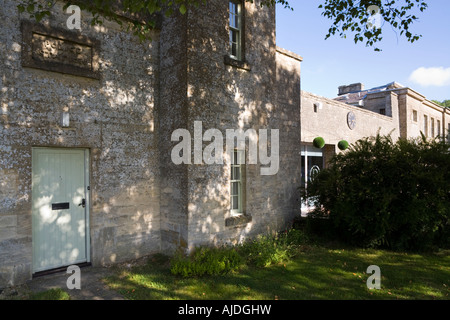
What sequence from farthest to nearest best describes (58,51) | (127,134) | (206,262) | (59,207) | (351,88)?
(351,88) → (127,134) → (206,262) → (59,207) → (58,51)

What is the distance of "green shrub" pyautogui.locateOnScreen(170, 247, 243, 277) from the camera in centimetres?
576

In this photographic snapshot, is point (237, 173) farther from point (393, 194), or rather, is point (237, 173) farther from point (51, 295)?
point (51, 295)

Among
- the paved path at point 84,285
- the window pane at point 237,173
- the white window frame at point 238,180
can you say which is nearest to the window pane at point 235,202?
the white window frame at point 238,180

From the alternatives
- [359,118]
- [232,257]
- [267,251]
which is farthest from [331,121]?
[232,257]

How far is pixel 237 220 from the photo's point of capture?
7422 millimetres

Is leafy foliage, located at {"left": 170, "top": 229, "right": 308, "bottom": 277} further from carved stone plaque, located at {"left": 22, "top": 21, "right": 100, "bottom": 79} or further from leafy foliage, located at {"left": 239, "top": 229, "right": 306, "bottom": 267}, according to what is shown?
carved stone plaque, located at {"left": 22, "top": 21, "right": 100, "bottom": 79}

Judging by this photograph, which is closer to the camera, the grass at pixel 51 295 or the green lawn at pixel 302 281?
the grass at pixel 51 295

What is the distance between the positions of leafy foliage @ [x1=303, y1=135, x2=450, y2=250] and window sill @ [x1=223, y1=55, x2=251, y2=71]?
348 centimetres

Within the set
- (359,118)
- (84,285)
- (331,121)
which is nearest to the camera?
(84,285)

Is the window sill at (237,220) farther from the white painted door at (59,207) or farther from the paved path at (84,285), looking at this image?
the white painted door at (59,207)

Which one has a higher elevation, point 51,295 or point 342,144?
point 342,144

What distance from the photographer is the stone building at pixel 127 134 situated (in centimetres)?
524

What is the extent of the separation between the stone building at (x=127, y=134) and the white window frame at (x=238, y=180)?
0.03 meters

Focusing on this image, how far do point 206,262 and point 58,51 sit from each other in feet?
15.7
